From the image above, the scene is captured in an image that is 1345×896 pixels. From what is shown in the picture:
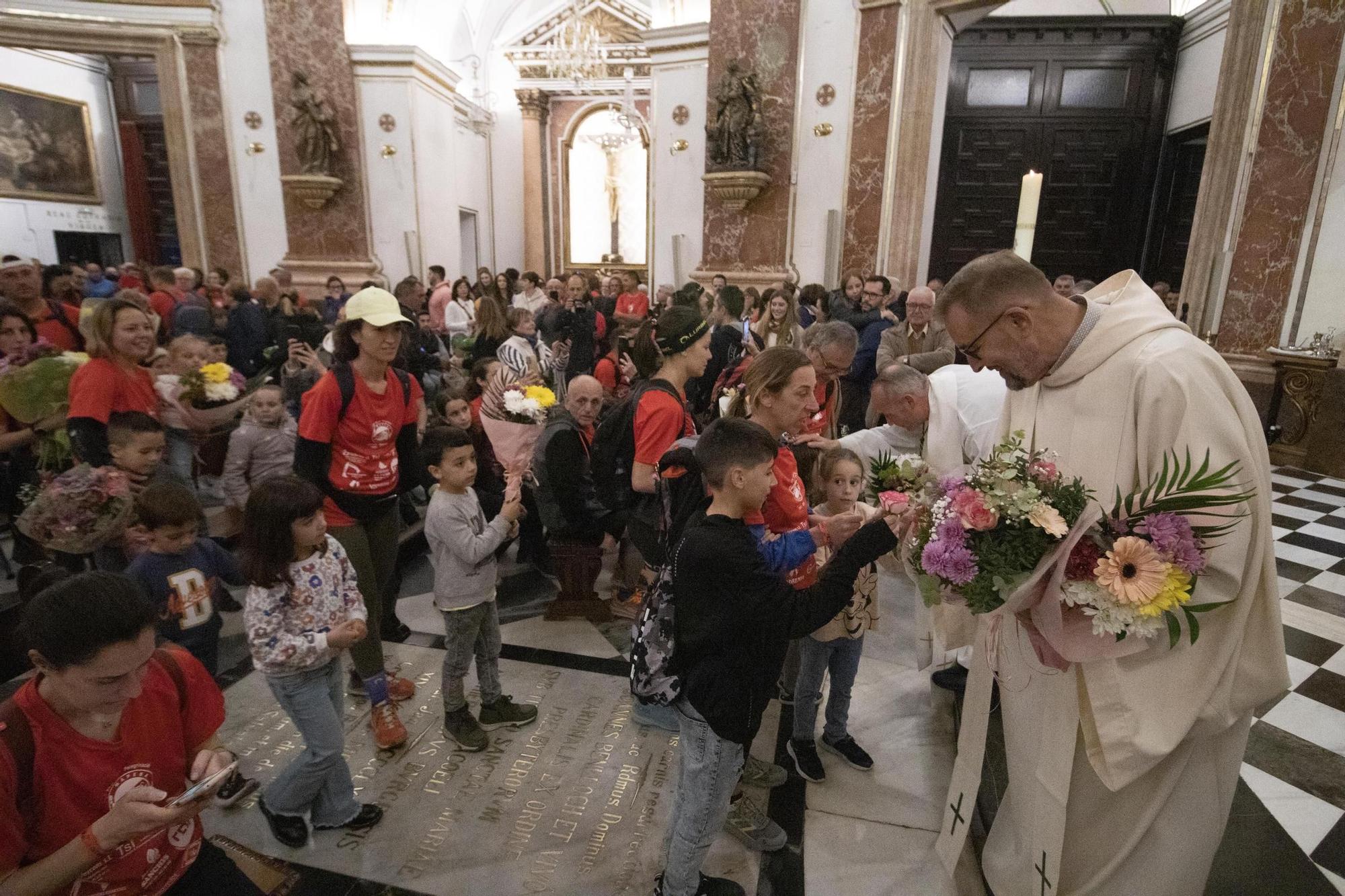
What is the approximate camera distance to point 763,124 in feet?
33.7


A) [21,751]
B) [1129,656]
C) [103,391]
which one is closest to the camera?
[21,751]

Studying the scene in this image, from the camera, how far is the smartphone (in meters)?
1.45

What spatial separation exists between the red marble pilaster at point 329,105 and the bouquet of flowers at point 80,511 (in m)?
10.6

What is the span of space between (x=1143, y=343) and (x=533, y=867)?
2509mm

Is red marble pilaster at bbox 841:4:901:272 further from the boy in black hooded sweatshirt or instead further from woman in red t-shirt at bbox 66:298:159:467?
the boy in black hooded sweatshirt

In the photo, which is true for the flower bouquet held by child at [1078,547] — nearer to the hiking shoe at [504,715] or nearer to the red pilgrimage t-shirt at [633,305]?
the hiking shoe at [504,715]

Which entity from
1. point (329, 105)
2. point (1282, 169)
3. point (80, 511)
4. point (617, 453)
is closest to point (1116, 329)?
point (617, 453)

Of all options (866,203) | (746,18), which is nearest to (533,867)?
(866,203)

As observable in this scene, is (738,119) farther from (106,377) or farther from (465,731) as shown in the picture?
(465,731)

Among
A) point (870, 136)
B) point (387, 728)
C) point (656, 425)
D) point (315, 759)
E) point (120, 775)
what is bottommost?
point (387, 728)

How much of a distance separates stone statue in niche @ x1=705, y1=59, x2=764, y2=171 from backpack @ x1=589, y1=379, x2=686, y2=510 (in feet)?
25.7

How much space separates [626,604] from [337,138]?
11.1 metres

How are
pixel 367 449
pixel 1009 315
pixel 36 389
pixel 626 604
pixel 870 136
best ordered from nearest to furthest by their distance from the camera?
1. pixel 1009 315
2. pixel 367 449
3. pixel 36 389
4. pixel 626 604
5. pixel 870 136

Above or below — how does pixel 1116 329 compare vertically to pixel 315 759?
above
